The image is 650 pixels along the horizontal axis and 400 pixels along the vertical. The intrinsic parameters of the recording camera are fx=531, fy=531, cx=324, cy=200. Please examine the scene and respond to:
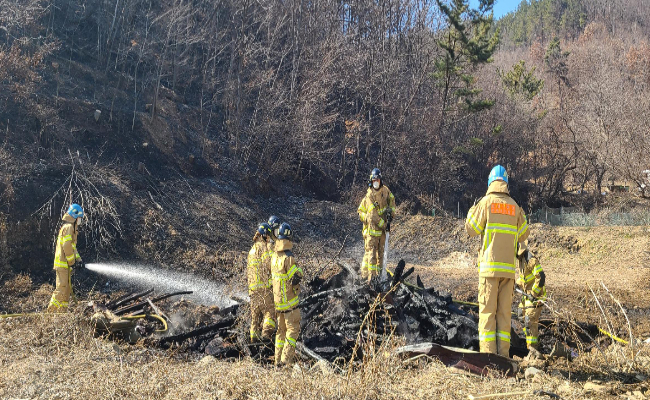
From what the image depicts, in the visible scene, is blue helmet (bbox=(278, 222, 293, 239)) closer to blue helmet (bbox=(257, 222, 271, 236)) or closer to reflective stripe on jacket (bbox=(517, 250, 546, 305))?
blue helmet (bbox=(257, 222, 271, 236))

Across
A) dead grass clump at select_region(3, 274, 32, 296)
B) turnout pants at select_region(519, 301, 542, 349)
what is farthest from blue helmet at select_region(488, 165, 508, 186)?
dead grass clump at select_region(3, 274, 32, 296)

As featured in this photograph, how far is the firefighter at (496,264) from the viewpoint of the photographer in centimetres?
587

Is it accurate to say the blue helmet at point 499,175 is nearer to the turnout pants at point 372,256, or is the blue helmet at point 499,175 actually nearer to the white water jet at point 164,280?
the turnout pants at point 372,256

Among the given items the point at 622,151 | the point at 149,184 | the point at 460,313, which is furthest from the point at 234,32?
the point at 460,313

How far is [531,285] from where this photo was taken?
7.46m

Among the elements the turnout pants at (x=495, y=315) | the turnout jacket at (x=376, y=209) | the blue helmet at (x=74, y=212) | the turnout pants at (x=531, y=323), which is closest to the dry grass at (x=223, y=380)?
the turnout pants at (x=495, y=315)

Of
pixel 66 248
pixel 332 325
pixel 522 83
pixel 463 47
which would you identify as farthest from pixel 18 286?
pixel 522 83

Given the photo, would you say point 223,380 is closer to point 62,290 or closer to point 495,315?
point 495,315

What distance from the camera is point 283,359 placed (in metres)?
6.96

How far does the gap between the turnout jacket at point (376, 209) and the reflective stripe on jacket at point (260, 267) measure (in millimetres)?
2473

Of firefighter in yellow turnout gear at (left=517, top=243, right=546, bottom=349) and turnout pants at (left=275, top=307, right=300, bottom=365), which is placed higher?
firefighter in yellow turnout gear at (left=517, top=243, right=546, bottom=349)

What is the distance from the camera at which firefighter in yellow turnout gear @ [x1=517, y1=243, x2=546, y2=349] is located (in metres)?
7.23

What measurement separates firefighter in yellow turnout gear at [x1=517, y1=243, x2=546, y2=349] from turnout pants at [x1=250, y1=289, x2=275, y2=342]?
362 cm

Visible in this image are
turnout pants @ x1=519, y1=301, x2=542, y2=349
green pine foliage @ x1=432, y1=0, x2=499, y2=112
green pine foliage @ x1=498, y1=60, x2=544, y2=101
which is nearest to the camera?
turnout pants @ x1=519, y1=301, x2=542, y2=349
